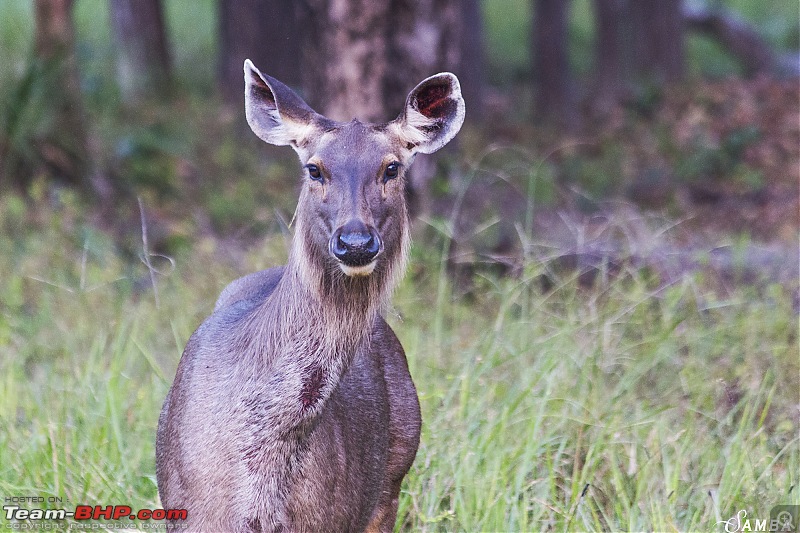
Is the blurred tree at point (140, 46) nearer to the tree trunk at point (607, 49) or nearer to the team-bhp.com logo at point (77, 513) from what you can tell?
the tree trunk at point (607, 49)

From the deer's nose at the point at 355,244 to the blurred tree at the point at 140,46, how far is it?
36.5 feet

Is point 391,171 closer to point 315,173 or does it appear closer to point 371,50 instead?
point 315,173

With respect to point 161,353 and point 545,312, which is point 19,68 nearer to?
point 161,353

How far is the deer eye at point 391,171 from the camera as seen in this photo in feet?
12.2

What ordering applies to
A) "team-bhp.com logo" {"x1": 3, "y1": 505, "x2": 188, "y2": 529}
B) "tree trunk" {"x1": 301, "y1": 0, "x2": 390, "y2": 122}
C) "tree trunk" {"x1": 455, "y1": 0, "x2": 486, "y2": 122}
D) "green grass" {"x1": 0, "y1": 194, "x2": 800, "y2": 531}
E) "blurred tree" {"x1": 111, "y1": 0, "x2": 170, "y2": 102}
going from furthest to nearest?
"tree trunk" {"x1": 455, "y1": 0, "x2": 486, "y2": 122}, "blurred tree" {"x1": 111, "y1": 0, "x2": 170, "y2": 102}, "tree trunk" {"x1": 301, "y1": 0, "x2": 390, "y2": 122}, "green grass" {"x1": 0, "y1": 194, "x2": 800, "y2": 531}, "team-bhp.com logo" {"x1": 3, "y1": 505, "x2": 188, "y2": 529}

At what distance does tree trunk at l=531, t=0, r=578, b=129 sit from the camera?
50.4ft

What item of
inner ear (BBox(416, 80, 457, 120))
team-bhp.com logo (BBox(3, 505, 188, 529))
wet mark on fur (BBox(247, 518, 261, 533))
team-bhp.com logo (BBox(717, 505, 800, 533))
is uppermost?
inner ear (BBox(416, 80, 457, 120))

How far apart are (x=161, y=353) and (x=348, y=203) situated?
9.06ft

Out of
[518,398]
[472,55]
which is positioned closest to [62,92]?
[518,398]

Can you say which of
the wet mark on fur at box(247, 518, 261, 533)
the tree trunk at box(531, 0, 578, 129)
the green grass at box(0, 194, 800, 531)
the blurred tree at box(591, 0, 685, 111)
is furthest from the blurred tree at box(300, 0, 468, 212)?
the blurred tree at box(591, 0, 685, 111)

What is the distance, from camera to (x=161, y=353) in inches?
235

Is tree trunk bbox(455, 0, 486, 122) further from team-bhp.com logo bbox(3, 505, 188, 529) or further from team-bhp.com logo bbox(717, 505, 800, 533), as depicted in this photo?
team-bhp.com logo bbox(3, 505, 188, 529)

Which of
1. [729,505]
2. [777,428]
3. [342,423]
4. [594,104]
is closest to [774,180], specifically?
[594,104]

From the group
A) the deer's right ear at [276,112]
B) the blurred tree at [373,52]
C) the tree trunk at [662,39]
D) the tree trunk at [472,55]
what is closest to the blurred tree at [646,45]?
the tree trunk at [662,39]
